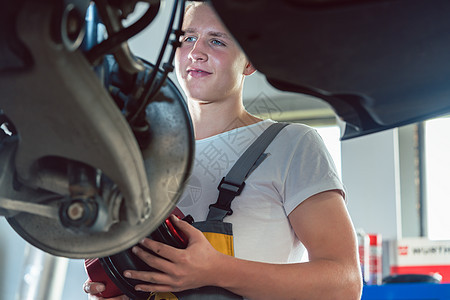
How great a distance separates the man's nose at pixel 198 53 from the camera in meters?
1.00

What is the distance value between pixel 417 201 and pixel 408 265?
23.8 inches

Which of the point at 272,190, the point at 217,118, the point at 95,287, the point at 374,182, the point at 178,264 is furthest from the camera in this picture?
the point at 374,182

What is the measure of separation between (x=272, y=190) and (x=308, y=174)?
7cm

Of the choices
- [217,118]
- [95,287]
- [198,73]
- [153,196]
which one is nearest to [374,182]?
[217,118]

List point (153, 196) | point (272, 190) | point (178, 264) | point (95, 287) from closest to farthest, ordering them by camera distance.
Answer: point (153, 196), point (178, 264), point (95, 287), point (272, 190)

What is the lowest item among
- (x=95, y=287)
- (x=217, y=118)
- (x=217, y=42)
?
(x=95, y=287)

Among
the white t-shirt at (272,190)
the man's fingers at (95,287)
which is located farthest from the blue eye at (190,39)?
the man's fingers at (95,287)

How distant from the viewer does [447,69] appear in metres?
0.45

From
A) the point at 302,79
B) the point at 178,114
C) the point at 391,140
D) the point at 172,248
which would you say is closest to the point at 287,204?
the point at 172,248

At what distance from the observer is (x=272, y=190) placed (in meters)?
0.95

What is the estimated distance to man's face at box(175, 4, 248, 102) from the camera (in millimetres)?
998

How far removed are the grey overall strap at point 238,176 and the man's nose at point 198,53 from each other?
6.8 inches

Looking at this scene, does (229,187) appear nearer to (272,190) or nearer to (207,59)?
(272,190)

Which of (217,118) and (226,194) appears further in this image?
(217,118)
